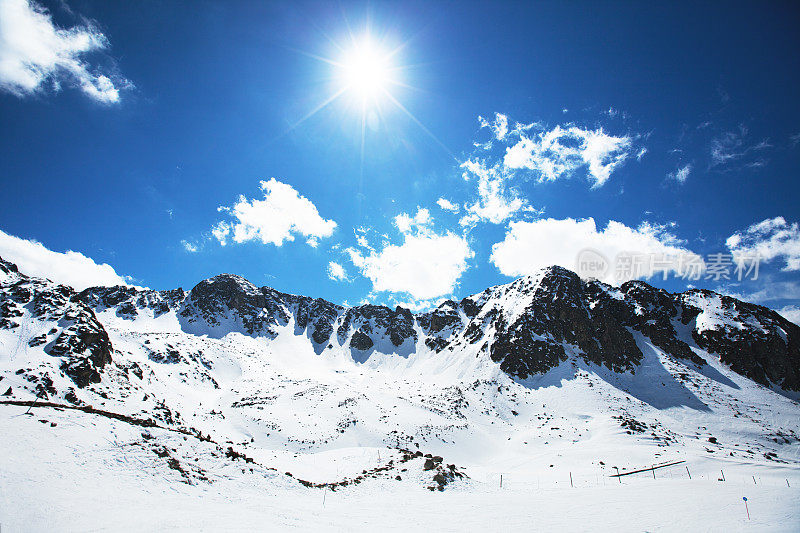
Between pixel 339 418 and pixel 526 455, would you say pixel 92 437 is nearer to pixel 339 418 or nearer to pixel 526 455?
pixel 339 418

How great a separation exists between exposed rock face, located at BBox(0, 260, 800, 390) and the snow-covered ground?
3.32 metres

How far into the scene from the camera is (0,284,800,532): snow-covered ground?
13828mm

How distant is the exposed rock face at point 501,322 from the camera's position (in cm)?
4481

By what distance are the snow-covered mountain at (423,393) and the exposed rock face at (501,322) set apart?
0.49m

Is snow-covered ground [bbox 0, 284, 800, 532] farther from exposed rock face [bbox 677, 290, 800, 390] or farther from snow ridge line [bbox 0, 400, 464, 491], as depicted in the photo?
exposed rock face [bbox 677, 290, 800, 390]

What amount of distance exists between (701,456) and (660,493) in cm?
1869

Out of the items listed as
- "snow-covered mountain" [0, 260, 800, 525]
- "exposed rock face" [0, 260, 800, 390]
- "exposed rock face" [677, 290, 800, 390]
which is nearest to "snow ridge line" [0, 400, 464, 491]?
"snow-covered mountain" [0, 260, 800, 525]

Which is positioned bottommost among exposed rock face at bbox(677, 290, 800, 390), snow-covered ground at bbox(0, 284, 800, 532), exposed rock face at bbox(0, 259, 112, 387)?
snow-covered ground at bbox(0, 284, 800, 532)

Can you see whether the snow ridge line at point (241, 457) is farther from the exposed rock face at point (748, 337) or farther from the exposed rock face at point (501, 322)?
the exposed rock face at point (748, 337)

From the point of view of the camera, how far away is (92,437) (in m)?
16.1

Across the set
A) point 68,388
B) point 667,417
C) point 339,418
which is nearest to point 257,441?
point 339,418

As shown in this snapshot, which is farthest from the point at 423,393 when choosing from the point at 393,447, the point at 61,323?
the point at 61,323

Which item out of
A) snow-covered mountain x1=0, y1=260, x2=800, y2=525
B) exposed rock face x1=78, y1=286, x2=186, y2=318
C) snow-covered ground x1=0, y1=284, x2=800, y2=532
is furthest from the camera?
exposed rock face x1=78, y1=286, x2=186, y2=318

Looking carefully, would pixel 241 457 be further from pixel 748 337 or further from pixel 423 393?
pixel 748 337
